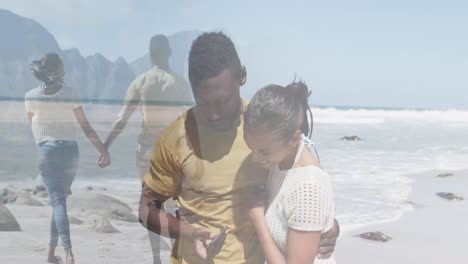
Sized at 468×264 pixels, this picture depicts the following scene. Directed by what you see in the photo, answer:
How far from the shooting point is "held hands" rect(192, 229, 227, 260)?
0.98m

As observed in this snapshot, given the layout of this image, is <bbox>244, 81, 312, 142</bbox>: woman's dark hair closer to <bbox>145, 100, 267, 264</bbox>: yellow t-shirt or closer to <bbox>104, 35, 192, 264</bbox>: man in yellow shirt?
<bbox>145, 100, 267, 264</bbox>: yellow t-shirt

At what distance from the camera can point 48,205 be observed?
6.44ft

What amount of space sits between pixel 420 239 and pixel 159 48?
8.88 feet

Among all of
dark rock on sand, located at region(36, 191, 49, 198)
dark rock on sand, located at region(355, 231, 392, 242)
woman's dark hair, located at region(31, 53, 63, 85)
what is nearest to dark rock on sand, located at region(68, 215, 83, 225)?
dark rock on sand, located at region(36, 191, 49, 198)

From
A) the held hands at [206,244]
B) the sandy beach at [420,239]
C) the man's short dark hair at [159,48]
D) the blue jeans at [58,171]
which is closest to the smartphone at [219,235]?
the held hands at [206,244]

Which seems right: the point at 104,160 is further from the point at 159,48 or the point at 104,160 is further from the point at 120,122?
the point at 159,48

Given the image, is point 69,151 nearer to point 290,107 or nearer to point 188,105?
point 188,105

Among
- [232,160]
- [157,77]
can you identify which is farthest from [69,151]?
[232,160]

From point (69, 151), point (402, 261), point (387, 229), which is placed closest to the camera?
point (69, 151)

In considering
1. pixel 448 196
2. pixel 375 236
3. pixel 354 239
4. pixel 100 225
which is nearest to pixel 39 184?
pixel 100 225

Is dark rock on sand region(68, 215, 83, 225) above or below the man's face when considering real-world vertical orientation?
below

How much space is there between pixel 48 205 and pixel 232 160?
130 cm

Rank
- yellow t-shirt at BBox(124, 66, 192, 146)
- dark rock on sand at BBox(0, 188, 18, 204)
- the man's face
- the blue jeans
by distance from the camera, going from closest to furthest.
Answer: the man's face → yellow t-shirt at BBox(124, 66, 192, 146) → the blue jeans → dark rock on sand at BBox(0, 188, 18, 204)

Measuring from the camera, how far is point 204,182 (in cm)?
102
